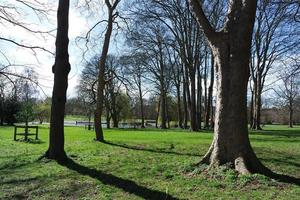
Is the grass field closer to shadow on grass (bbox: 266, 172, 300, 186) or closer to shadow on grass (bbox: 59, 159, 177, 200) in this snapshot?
shadow on grass (bbox: 59, 159, 177, 200)

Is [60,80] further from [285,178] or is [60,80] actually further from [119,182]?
[285,178]

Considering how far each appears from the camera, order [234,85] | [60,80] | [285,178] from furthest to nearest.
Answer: [60,80] < [234,85] < [285,178]

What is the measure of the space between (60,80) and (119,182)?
16.6 feet

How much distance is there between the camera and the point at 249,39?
31.8ft

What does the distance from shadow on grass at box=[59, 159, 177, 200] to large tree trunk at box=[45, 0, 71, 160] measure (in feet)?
3.63

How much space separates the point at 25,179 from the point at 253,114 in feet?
129

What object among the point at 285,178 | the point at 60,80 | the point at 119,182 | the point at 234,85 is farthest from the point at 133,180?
the point at 60,80

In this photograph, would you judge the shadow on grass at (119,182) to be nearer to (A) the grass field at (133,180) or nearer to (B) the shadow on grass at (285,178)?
(A) the grass field at (133,180)

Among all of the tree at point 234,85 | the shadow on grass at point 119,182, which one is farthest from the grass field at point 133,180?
the tree at point 234,85

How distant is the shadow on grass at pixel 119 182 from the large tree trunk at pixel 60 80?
111 cm

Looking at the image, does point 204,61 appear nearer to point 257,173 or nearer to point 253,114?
point 253,114

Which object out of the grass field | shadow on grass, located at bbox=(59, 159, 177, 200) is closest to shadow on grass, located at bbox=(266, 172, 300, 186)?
the grass field

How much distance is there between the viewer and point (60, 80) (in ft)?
41.9

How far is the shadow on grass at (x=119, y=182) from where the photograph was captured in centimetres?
779
